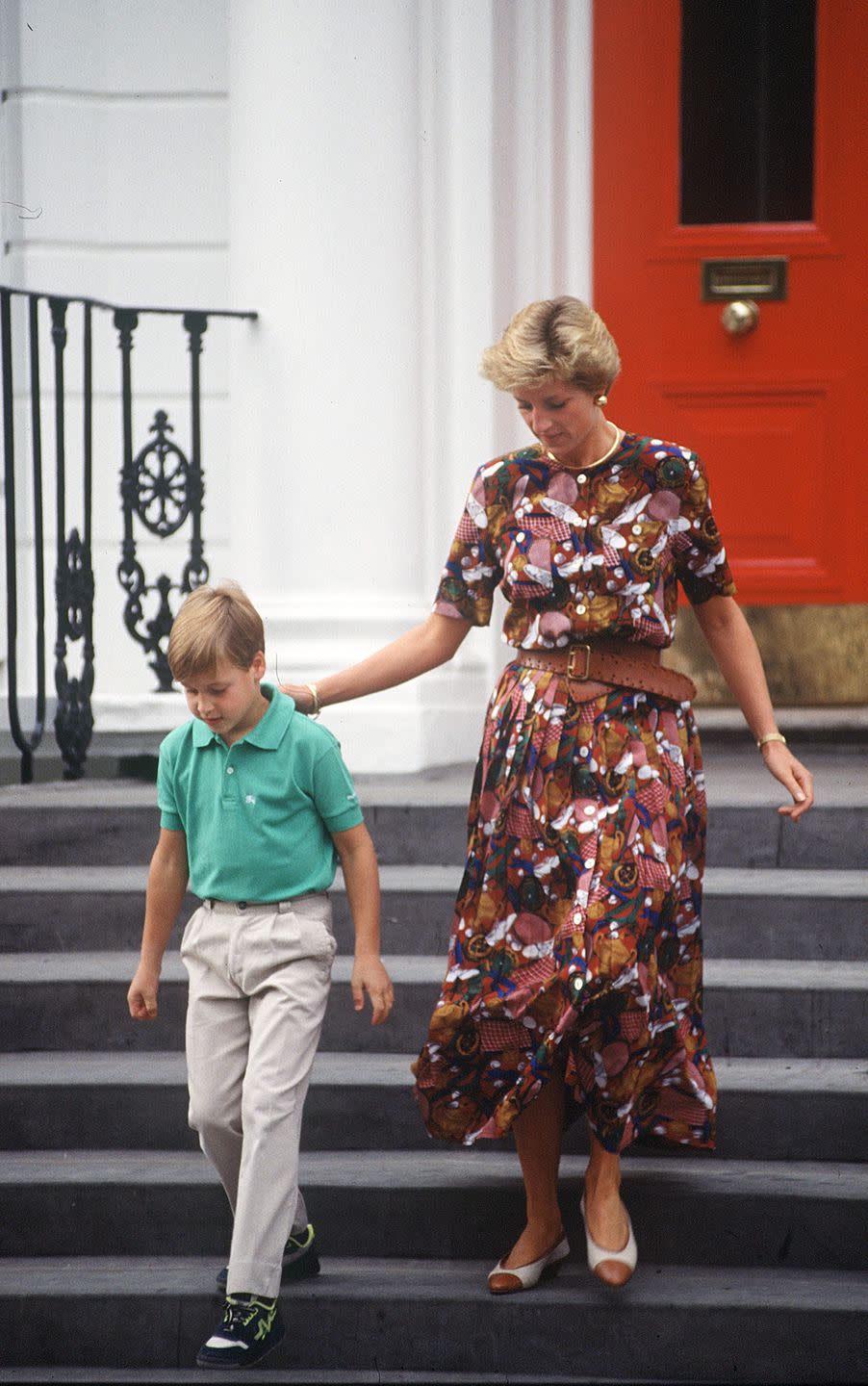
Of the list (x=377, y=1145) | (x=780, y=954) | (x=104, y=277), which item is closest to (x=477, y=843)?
(x=377, y=1145)

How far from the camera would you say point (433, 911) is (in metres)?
4.07

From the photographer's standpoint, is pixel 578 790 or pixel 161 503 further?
pixel 161 503

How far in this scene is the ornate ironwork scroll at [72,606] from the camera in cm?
482

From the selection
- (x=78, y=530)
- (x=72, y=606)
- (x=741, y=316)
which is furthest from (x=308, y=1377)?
(x=741, y=316)

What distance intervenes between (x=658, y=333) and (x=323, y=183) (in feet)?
3.78

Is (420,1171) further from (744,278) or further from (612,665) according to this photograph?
(744,278)

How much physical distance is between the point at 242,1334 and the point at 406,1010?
3.33ft

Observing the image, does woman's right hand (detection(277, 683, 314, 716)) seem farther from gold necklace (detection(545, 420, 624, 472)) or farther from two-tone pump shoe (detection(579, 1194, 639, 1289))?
Result: two-tone pump shoe (detection(579, 1194, 639, 1289))

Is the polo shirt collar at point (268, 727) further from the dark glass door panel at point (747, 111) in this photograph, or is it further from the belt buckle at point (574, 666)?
the dark glass door panel at point (747, 111)

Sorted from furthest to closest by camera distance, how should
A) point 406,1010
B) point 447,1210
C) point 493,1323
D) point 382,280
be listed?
point 382,280 < point 406,1010 < point 447,1210 < point 493,1323

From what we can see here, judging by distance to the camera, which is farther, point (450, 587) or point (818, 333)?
point (818, 333)

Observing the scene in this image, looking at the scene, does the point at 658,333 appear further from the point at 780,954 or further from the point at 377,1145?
the point at 377,1145

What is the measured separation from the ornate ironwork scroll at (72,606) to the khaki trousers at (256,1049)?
6.35 ft

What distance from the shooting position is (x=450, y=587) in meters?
3.19
